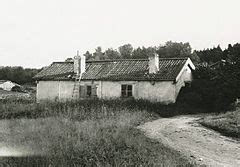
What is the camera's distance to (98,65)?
95.8ft

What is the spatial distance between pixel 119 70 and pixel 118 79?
1.99 m

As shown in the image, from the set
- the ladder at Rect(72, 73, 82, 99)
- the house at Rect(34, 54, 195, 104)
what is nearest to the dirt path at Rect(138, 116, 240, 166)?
the house at Rect(34, 54, 195, 104)

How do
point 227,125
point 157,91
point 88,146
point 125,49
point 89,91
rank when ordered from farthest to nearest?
point 125,49 → point 89,91 → point 157,91 → point 227,125 → point 88,146

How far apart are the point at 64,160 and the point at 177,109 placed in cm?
1537

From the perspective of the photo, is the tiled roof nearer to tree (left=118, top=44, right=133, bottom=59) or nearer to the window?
the window

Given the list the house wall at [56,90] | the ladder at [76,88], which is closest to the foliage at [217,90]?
the house wall at [56,90]

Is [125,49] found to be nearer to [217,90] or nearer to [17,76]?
[17,76]

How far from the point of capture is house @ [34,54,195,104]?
2436 cm

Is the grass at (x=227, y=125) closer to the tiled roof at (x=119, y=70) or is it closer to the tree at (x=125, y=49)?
the tiled roof at (x=119, y=70)

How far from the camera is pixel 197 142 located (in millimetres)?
11797

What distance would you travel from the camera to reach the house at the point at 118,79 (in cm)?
2436

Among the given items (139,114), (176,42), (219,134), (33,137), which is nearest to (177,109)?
(139,114)

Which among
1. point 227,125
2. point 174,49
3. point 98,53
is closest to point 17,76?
point 98,53

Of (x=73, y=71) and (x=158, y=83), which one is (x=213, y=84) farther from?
(x=73, y=71)
